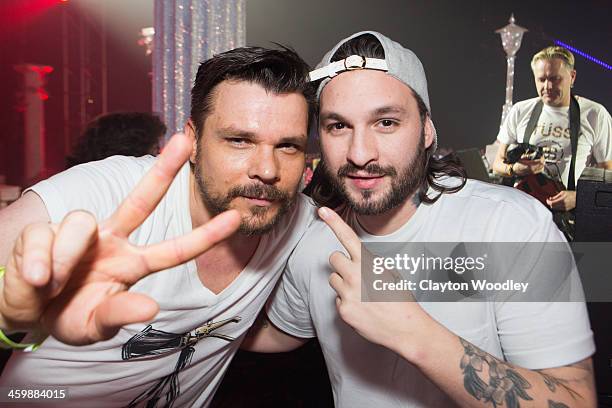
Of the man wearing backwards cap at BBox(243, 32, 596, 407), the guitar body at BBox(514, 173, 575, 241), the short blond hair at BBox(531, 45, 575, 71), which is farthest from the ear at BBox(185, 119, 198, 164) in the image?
the short blond hair at BBox(531, 45, 575, 71)

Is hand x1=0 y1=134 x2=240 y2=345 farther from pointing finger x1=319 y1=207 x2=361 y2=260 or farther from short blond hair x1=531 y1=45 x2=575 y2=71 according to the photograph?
short blond hair x1=531 y1=45 x2=575 y2=71

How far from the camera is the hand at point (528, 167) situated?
13.8 ft

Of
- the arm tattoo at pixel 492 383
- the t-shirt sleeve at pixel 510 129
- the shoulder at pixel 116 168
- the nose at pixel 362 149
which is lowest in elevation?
the arm tattoo at pixel 492 383

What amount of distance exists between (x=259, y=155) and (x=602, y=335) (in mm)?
1387

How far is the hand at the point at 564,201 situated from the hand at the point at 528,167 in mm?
426

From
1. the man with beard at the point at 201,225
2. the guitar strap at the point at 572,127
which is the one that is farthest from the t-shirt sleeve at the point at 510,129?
the man with beard at the point at 201,225

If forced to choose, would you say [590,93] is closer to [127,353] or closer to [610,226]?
[610,226]

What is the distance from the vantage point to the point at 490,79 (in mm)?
8008

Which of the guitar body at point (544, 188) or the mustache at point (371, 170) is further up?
the mustache at point (371, 170)

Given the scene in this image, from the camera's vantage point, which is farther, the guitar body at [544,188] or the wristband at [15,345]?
the guitar body at [544,188]

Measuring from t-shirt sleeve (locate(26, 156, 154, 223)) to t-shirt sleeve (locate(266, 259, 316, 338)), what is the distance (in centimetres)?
60

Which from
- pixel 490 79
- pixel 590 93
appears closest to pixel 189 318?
pixel 590 93

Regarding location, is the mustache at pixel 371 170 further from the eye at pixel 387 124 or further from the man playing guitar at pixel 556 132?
the man playing guitar at pixel 556 132

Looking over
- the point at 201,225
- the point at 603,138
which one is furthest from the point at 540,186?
the point at 201,225
